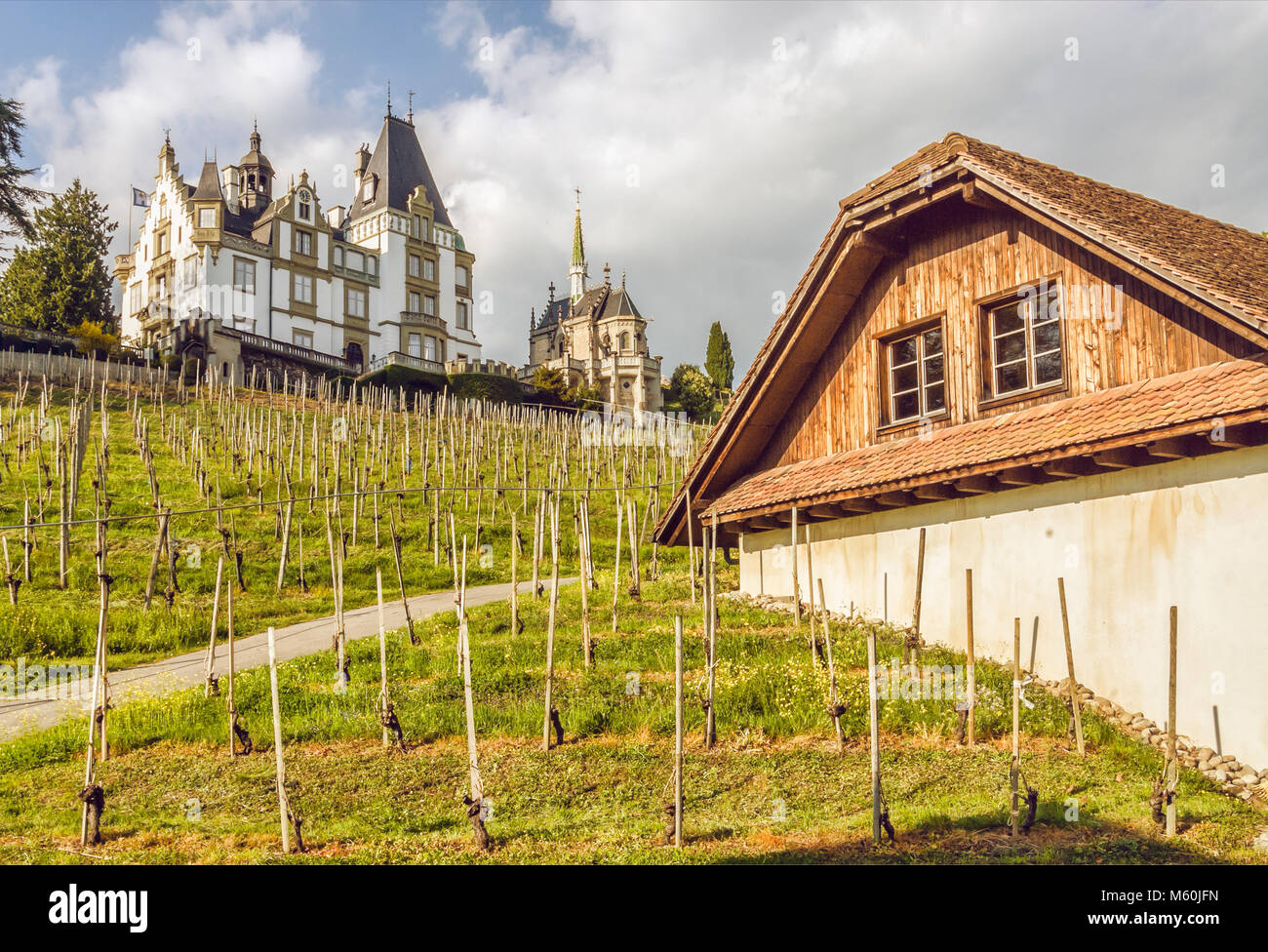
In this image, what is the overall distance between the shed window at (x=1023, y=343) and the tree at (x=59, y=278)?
53.7 m

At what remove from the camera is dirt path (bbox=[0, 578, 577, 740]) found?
13.9m

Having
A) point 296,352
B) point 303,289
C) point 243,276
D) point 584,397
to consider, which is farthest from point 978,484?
point 303,289

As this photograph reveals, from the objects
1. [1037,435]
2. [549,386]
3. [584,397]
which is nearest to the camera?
[1037,435]

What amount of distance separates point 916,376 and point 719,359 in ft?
216

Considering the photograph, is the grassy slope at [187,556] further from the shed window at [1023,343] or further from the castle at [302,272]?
the castle at [302,272]

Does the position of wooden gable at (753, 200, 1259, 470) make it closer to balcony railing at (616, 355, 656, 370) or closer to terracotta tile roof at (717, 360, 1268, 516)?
terracotta tile roof at (717, 360, 1268, 516)

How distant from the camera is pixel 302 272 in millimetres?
68312

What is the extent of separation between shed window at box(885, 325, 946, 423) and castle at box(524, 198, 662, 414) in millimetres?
58522

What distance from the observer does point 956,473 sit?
42.3ft

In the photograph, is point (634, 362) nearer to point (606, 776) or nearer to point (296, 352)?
point (296, 352)

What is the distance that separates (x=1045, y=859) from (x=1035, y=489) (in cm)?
570

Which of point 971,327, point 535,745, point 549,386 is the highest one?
point 549,386

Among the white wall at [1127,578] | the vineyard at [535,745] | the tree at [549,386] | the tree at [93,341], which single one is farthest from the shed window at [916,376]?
the tree at [549,386]

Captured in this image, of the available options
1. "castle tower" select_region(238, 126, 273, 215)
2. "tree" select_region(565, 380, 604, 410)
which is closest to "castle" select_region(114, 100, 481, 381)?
"castle tower" select_region(238, 126, 273, 215)
